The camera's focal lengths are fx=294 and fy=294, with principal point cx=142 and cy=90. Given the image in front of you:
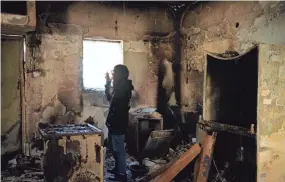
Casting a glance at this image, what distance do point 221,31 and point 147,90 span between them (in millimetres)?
1927

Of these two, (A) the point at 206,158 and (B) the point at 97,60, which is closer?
(A) the point at 206,158

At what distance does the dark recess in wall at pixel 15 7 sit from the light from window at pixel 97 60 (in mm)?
1542

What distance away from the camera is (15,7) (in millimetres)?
4438

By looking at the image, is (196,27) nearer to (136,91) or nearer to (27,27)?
(136,91)

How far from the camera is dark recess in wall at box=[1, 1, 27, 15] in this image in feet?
14.3

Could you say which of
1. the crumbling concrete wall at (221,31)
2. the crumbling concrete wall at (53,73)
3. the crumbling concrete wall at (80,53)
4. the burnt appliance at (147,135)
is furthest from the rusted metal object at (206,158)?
the crumbling concrete wall at (53,73)

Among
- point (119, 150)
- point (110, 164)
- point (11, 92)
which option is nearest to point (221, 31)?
point (119, 150)

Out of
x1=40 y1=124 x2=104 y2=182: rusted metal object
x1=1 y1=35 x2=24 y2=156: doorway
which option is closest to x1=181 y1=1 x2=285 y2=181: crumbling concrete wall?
x1=40 y1=124 x2=104 y2=182: rusted metal object

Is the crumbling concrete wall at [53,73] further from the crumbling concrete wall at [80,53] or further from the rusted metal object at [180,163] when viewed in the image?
the rusted metal object at [180,163]

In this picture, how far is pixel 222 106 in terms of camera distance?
4.28m

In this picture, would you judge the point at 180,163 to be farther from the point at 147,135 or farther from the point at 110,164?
the point at 147,135

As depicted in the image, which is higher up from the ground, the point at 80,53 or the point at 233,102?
the point at 80,53

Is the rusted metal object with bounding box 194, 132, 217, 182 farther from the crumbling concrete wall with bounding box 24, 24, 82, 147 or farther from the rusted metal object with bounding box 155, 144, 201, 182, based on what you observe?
the crumbling concrete wall with bounding box 24, 24, 82, 147

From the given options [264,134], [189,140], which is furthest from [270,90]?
[189,140]
